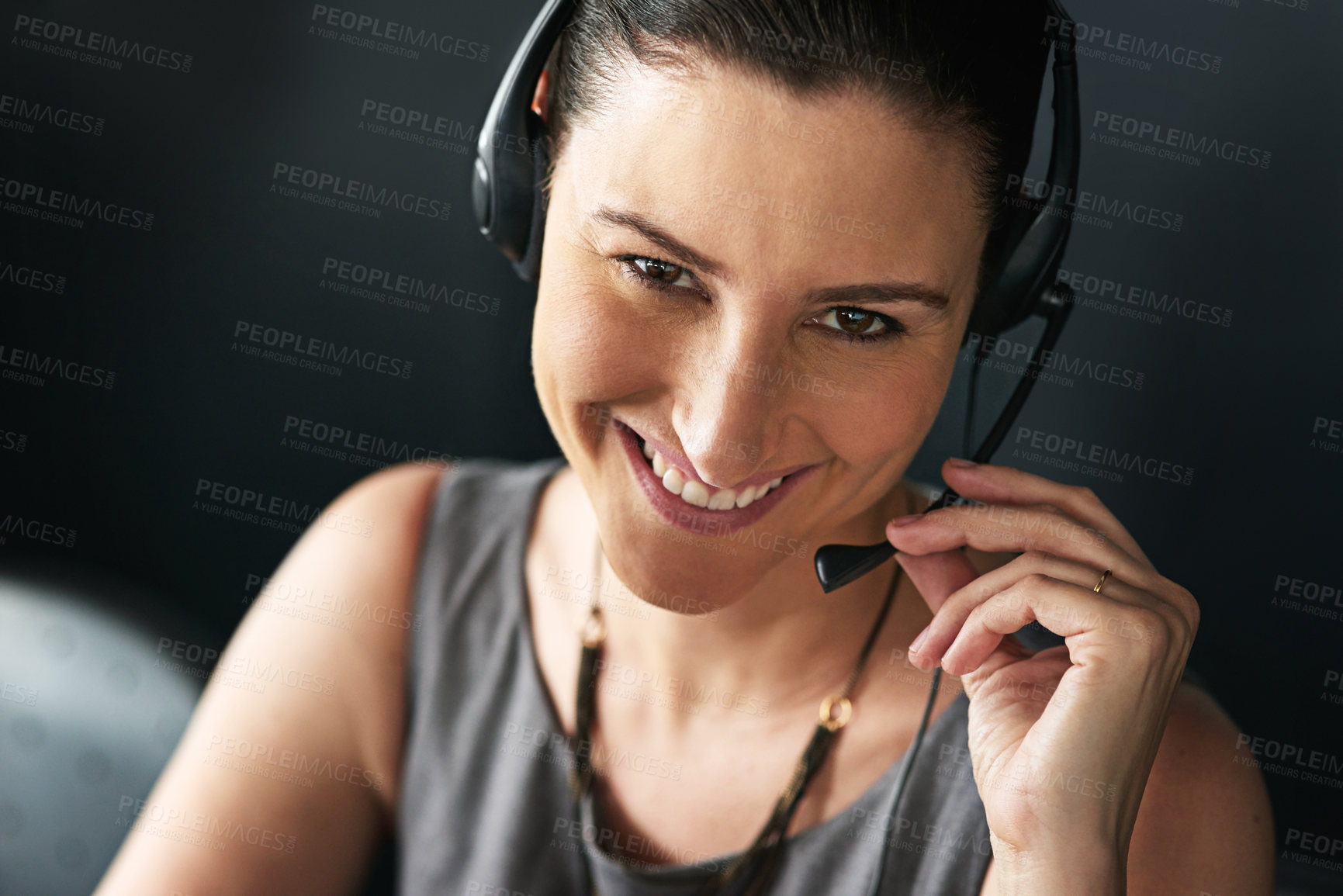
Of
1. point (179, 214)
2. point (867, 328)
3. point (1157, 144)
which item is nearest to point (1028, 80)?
point (867, 328)

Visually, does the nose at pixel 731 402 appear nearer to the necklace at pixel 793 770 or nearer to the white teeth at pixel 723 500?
the white teeth at pixel 723 500

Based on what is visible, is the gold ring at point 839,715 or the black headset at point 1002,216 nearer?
the black headset at point 1002,216

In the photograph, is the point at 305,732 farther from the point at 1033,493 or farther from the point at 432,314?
the point at 1033,493

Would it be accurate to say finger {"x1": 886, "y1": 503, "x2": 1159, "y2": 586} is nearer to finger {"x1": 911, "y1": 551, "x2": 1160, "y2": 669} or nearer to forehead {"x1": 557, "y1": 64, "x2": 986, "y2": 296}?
finger {"x1": 911, "y1": 551, "x2": 1160, "y2": 669}

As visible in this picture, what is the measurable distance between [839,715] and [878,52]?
0.66 meters

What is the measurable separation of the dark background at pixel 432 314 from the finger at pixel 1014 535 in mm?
171

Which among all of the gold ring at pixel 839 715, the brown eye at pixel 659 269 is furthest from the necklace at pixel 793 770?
the brown eye at pixel 659 269

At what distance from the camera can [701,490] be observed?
2.85 ft

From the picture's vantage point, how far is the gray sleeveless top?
945 mm

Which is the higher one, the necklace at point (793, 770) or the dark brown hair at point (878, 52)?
the dark brown hair at point (878, 52)

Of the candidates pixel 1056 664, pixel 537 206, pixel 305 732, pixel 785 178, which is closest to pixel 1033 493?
pixel 1056 664

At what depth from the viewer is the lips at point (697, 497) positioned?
87cm

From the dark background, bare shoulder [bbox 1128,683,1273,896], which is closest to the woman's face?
the dark background

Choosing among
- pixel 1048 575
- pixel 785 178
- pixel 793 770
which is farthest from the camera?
pixel 793 770
